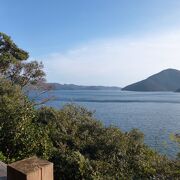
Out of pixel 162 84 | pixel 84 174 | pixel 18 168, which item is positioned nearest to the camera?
pixel 18 168

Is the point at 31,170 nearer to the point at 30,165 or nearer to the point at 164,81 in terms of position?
the point at 30,165

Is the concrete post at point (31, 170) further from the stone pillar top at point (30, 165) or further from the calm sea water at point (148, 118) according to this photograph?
the calm sea water at point (148, 118)

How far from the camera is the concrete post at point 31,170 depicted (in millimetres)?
1578

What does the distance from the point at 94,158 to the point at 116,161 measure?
780 mm

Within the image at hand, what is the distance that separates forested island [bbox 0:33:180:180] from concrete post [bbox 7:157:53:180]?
16.4 feet

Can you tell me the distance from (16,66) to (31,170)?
957 inches

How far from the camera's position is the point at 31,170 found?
1.60 m

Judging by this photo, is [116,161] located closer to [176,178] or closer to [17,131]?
[176,178]

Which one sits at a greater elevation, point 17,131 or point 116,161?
point 17,131

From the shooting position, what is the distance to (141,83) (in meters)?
186

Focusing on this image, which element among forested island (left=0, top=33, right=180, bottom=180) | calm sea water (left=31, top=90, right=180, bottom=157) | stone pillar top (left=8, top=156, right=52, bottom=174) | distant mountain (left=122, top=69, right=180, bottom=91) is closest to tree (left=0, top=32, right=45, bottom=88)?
calm sea water (left=31, top=90, right=180, bottom=157)

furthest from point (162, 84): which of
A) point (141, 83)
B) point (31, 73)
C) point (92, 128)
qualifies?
point (92, 128)

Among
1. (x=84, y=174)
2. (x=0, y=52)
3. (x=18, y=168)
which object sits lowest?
(x=84, y=174)

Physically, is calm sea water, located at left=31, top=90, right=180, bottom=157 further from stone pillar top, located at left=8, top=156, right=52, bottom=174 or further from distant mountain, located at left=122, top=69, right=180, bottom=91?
distant mountain, located at left=122, top=69, right=180, bottom=91
